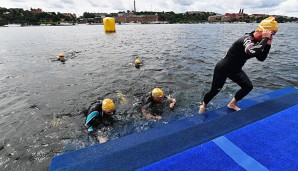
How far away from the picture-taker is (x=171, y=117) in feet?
19.0

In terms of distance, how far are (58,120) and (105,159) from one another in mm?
4295

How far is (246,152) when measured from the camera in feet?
8.17

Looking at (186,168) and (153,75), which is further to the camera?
(153,75)

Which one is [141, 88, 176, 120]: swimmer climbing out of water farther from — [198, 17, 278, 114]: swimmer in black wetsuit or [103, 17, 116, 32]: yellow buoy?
[103, 17, 116, 32]: yellow buoy

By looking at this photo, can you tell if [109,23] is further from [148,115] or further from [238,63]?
[238,63]

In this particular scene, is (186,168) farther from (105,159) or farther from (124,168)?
(105,159)

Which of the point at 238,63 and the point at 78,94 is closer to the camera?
the point at 238,63

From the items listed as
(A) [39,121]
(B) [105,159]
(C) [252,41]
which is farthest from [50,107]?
(C) [252,41]

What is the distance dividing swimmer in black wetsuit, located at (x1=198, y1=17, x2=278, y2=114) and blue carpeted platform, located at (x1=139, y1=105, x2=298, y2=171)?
151cm

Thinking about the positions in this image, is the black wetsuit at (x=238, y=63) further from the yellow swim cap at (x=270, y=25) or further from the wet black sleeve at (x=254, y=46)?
the yellow swim cap at (x=270, y=25)

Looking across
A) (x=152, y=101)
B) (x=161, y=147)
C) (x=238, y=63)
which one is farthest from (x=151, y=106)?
(x=161, y=147)

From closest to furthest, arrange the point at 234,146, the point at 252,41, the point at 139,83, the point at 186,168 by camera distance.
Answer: the point at 186,168
the point at 234,146
the point at 252,41
the point at 139,83

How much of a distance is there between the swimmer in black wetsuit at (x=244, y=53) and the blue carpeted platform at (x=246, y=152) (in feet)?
4.96

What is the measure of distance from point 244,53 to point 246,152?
7.91 ft
